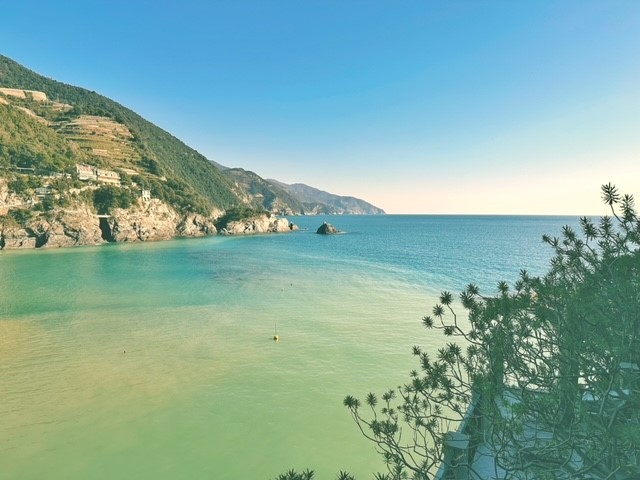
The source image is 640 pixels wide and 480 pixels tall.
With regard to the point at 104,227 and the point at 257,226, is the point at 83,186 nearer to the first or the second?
the point at 104,227

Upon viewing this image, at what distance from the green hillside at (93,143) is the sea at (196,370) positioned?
216 ft

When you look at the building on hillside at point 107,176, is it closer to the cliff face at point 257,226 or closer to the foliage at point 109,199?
the foliage at point 109,199

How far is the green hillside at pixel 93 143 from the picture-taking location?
8525cm

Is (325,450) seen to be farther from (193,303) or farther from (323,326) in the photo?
(193,303)

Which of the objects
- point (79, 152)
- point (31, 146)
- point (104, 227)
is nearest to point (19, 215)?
point (104, 227)

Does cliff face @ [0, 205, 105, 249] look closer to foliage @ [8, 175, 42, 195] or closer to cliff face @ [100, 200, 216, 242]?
cliff face @ [100, 200, 216, 242]

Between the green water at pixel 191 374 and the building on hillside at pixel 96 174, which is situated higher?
the building on hillside at pixel 96 174

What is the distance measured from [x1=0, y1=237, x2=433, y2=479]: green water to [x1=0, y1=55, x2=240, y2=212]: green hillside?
A: 229ft

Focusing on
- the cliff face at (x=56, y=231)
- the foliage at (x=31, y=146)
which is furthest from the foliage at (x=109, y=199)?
the foliage at (x=31, y=146)

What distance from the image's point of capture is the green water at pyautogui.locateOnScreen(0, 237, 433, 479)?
1091 centimetres

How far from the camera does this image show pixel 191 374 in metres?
16.3

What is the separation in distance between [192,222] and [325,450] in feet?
323

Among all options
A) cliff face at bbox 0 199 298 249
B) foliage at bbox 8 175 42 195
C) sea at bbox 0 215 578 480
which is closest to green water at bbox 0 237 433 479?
sea at bbox 0 215 578 480

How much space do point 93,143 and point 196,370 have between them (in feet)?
386
